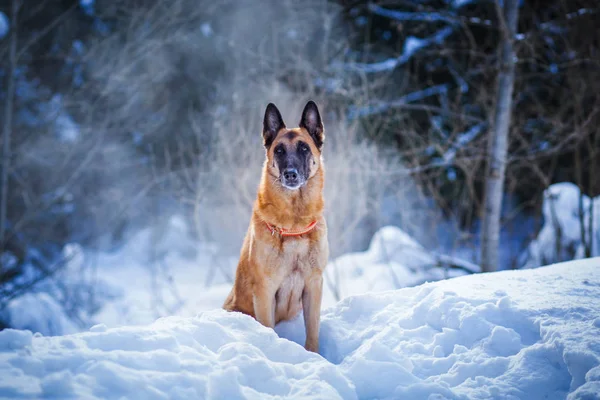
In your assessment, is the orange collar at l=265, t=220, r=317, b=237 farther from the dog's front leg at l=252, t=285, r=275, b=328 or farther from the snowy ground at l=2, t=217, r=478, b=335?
the snowy ground at l=2, t=217, r=478, b=335

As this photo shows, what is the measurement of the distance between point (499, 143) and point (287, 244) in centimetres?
432

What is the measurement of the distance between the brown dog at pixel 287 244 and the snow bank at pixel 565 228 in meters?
6.16

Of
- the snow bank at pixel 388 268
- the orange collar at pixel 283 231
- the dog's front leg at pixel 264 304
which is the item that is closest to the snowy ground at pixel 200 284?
the snow bank at pixel 388 268

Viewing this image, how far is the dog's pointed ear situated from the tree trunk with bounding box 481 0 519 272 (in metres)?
3.49

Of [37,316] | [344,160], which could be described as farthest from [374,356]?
[37,316]

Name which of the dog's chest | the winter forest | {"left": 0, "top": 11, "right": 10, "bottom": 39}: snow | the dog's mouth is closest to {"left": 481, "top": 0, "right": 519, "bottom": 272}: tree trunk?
the winter forest

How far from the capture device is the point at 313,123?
352cm

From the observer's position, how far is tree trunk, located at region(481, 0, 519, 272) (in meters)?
5.65

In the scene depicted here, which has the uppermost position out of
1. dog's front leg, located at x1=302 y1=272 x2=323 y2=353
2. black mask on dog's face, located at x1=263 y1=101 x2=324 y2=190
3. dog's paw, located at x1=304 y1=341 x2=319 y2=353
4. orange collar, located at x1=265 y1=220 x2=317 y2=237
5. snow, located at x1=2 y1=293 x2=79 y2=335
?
black mask on dog's face, located at x1=263 y1=101 x2=324 y2=190

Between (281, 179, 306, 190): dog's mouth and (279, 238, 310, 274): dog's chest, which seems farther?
(281, 179, 306, 190): dog's mouth

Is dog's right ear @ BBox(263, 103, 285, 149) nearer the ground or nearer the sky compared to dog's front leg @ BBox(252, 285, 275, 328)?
nearer the sky

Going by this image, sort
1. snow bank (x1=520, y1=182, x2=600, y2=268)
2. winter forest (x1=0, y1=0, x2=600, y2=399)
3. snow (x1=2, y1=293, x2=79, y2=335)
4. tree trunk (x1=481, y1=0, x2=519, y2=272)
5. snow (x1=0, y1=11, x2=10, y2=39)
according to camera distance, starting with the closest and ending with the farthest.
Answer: winter forest (x1=0, y1=0, x2=600, y2=399)
tree trunk (x1=481, y1=0, x2=519, y2=272)
snow bank (x1=520, y1=182, x2=600, y2=268)
snow (x1=0, y1=11, x2=10, y2=39)
snow (x1=2, y1=293, x2=79, y2=335)

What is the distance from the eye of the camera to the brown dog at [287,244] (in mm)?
2989

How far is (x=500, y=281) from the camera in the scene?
299 centimetres
